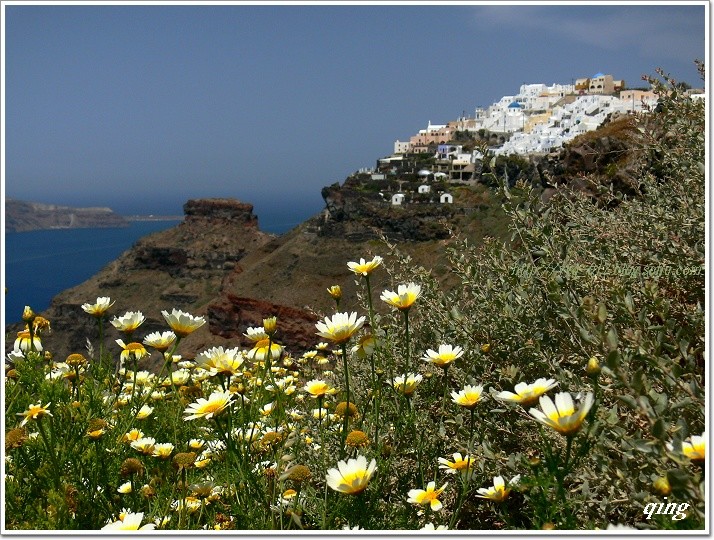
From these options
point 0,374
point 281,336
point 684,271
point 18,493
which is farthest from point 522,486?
point 281,336

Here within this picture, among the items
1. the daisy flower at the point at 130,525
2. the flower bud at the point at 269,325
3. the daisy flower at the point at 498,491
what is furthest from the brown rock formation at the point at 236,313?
the daisy flower at the point at 498,491

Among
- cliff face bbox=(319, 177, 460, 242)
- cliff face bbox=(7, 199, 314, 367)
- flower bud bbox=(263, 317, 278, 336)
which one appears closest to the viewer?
flower bud bbox=(263, 317, 278, 336)

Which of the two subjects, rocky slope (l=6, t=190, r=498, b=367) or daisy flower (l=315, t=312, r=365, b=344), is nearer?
daisy flower (l=315, t=312, r=365, b=344)

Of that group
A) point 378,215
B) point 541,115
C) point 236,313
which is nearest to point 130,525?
point 236,313

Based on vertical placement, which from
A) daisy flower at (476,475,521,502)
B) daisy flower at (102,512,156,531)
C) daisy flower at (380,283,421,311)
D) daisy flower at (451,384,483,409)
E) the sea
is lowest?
the sea

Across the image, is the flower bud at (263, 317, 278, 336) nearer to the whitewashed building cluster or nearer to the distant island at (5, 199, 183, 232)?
the whitewashed building cluster

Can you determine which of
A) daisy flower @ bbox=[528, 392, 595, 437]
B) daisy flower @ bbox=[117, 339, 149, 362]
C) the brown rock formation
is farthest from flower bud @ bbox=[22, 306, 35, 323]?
the brown rock formation

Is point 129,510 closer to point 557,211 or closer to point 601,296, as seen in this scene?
point 601,296

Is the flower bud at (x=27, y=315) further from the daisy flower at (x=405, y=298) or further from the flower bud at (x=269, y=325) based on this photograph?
the daisy flower at (x=405, y=298)
